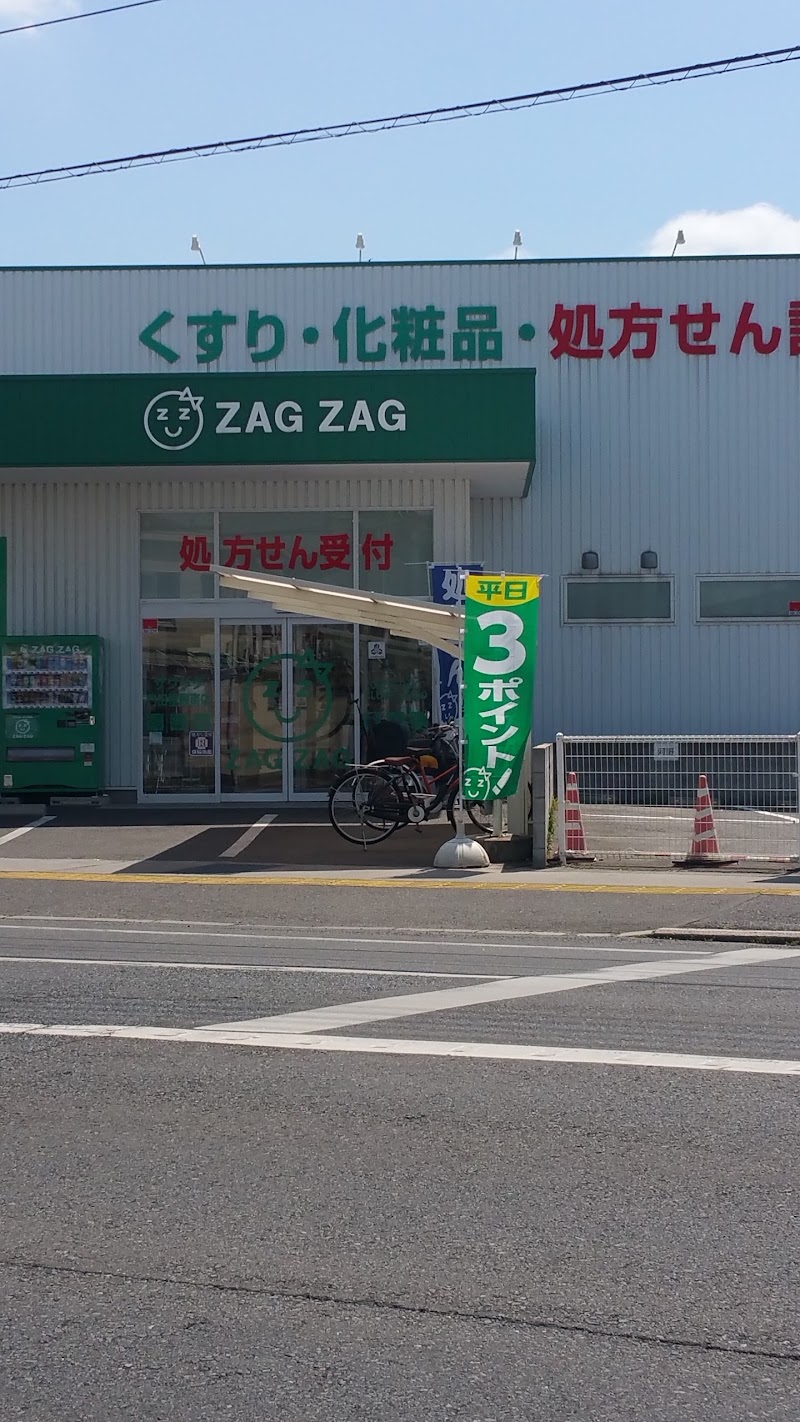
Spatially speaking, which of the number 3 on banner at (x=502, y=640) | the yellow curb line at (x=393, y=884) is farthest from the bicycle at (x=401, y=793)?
the yellow curb line at (x=393, y=884)

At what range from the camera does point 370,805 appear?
15.4 meters

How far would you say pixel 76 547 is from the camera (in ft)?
66.9

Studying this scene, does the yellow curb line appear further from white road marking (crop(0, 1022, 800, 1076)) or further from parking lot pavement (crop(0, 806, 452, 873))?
white road marking (crop(0, 1022, 800, 1076))

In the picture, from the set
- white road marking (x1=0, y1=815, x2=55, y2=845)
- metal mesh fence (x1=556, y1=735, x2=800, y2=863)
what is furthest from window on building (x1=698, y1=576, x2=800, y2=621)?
white road marking (x1=0, y1=815, x2=55, y2=845)

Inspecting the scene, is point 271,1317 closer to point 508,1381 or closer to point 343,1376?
point 343,1376

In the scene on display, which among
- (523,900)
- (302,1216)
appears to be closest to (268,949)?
(523,900)

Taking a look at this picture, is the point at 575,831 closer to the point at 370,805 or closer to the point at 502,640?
the point at 502,640

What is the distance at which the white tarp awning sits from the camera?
14.9m

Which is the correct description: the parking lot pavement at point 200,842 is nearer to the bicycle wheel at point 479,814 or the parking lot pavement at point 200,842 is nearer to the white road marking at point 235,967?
the bicycle wheel at point 479,814

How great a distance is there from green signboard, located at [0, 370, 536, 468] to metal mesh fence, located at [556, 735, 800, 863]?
5.47 metres

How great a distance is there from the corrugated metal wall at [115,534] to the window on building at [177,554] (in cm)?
17

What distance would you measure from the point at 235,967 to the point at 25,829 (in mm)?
A: 9392

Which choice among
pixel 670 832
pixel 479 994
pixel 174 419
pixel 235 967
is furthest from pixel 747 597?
pixel 479 994

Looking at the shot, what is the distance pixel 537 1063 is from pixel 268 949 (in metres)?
3.60
